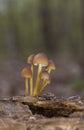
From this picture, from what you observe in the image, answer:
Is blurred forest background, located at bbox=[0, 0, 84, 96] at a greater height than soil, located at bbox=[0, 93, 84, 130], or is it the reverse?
soil, located at bbox=[0, 93, 84, 130]

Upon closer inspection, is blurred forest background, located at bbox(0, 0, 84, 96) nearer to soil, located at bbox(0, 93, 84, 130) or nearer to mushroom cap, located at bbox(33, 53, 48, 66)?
mushroom cap, located at bbox(33, 53, 48, 66)

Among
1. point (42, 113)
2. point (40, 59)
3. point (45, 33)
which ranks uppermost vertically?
point (40, 59)

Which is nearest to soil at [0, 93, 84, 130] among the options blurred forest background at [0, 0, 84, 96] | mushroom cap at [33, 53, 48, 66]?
mushroom cap at [33, 53, 48, 66]

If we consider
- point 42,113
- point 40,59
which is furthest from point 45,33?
point 42,113

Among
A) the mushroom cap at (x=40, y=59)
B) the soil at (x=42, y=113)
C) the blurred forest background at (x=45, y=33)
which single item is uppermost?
the mushroom cap at (x=40, y=59)

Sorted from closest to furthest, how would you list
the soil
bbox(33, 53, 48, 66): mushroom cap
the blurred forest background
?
the soil → bbox(33, 53, 48, 66): mushroom cap → the blurred forest background

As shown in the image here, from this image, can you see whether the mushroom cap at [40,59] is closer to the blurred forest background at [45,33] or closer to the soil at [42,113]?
the soil at [42,113]

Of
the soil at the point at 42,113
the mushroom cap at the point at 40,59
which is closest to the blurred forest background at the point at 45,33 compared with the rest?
the mushroom cap at the point at 40,59

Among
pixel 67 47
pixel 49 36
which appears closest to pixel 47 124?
pixel 49 36

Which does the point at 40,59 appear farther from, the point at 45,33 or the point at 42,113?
the point at 45,33
